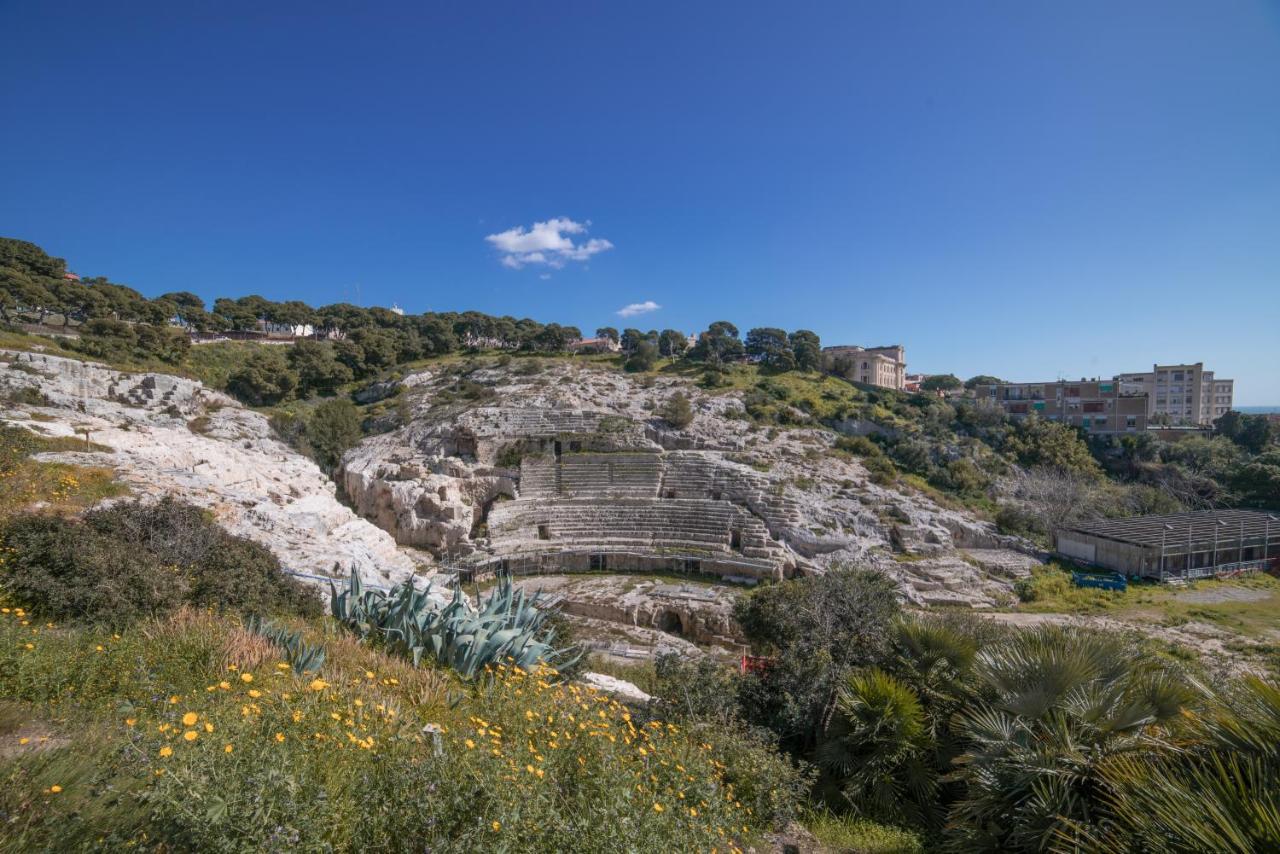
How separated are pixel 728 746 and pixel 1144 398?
5997cm

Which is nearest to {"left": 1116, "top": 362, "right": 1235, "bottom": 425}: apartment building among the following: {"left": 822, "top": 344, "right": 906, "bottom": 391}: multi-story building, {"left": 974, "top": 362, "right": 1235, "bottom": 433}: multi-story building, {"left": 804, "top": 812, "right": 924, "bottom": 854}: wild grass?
{"left": 974, "top": 362, "right": 1235, "bottom": 433}: multi-story building

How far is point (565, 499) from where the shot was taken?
26031 millimetres

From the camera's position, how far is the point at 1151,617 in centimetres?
1745

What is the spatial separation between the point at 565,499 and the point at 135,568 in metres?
20.2

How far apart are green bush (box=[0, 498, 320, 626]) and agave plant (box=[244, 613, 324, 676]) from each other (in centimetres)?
172

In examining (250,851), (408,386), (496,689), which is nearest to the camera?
(250,851)

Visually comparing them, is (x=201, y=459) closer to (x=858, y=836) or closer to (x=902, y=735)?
(x=858, y=836)

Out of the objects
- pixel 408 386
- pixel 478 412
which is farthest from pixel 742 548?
pixel 408 386

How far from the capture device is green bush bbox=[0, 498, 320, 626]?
18.5ft

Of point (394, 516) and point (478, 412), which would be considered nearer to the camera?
point (394, 516)

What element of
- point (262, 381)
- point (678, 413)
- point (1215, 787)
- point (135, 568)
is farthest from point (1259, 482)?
point (262, 381)

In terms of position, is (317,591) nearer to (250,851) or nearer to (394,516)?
(250,851)

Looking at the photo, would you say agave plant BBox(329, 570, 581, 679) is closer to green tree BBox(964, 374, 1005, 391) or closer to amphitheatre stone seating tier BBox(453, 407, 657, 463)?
amphitheatre stone seating tier BBox(453, 407, 657, 463)

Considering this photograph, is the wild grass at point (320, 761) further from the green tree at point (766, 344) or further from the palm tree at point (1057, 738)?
the green tree at point (766, 344)
